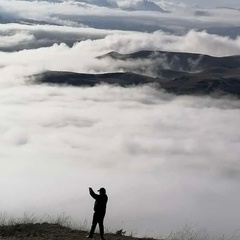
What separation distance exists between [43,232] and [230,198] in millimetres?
168785

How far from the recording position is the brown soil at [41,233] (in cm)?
2359

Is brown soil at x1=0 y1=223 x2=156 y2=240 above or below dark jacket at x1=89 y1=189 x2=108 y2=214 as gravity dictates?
below

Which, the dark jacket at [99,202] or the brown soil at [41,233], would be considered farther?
the brown soil at [41,233]

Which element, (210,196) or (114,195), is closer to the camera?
(114,195)

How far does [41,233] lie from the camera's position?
80.1 ft

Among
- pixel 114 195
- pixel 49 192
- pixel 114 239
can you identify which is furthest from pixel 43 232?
pixel 114 195

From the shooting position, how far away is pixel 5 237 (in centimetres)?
2350

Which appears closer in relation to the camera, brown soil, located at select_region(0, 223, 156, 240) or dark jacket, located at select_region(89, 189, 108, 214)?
dark jacket, located at select_region(89, 189, 108, 214)

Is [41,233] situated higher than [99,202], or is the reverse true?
[99,202]

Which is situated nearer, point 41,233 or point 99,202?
point 99,202

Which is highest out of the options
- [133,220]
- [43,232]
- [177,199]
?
[43,232]

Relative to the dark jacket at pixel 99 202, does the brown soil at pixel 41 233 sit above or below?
below

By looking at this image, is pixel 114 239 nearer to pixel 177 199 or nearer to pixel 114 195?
pixel 114 195

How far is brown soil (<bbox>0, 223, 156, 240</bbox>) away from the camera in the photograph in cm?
2359
